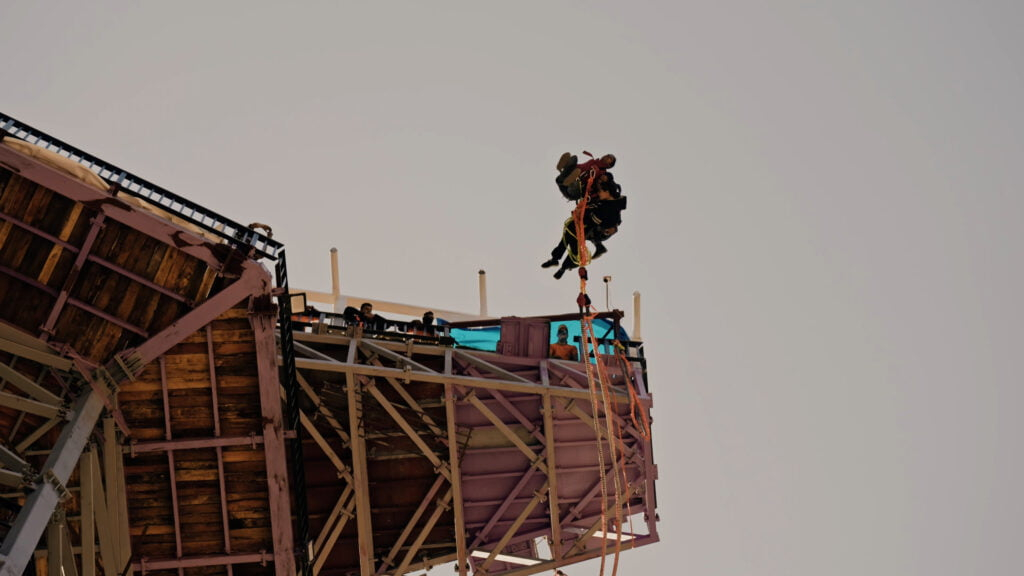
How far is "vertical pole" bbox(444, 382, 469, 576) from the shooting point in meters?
21.4

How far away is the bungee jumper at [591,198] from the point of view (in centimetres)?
1656

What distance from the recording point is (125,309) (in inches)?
558

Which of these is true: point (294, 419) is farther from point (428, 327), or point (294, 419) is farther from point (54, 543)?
point (428, 327)

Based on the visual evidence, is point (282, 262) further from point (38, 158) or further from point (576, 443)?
point (576, 443)

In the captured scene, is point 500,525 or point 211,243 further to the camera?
point 500,525

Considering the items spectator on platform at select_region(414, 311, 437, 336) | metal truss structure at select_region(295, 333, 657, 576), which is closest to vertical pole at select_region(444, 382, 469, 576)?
metal truss structure at select_region(295, 333, 657, 576)

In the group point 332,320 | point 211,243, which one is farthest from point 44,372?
point 332,320

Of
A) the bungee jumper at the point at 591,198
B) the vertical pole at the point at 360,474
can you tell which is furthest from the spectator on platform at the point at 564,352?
the bungee jumper at the point at 591,198

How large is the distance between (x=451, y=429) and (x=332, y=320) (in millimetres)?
3634

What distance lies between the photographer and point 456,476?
21.7 meters

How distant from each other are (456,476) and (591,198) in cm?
798

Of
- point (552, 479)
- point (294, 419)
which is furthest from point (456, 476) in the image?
point (294, 419)

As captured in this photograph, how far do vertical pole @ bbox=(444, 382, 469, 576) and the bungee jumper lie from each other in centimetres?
580

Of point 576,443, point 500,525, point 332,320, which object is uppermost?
point 332,320
